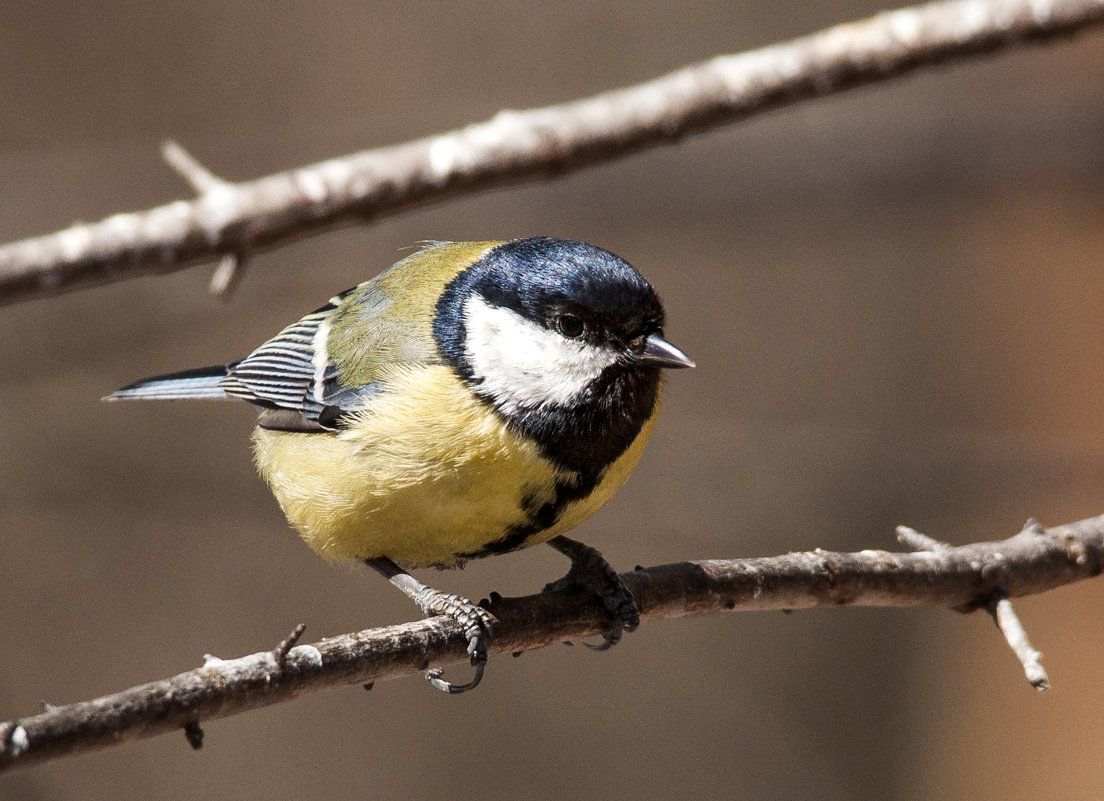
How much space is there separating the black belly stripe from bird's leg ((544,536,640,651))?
129 millimetres

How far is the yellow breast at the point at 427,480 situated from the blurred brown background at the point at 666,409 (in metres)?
1.79

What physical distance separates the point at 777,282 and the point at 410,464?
8.97 feet

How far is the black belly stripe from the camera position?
1.71m

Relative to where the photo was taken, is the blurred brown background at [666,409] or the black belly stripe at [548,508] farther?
the blurred brown background at [666,409]

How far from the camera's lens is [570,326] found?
5.85ft

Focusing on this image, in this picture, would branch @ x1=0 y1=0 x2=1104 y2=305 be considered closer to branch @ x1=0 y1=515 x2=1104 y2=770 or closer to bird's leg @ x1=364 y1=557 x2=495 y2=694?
bird's leg @ x1=364 y1=557 x2=495 y2=694

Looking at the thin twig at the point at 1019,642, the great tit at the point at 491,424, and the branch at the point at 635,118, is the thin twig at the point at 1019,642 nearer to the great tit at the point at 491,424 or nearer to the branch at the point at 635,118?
the great tit at the point at 491,424

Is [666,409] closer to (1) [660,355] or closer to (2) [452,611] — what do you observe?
(1) [660,355]

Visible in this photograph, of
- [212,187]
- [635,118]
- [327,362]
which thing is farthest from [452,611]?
[635,118]

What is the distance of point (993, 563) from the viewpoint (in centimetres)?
186

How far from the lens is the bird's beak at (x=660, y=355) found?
1741 millimetres

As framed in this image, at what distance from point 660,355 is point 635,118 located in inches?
27.9

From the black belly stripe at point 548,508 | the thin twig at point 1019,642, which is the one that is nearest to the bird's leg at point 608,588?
the black belly stripe at point 548,508

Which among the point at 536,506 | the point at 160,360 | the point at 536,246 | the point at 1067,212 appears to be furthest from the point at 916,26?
the point at 160,360
